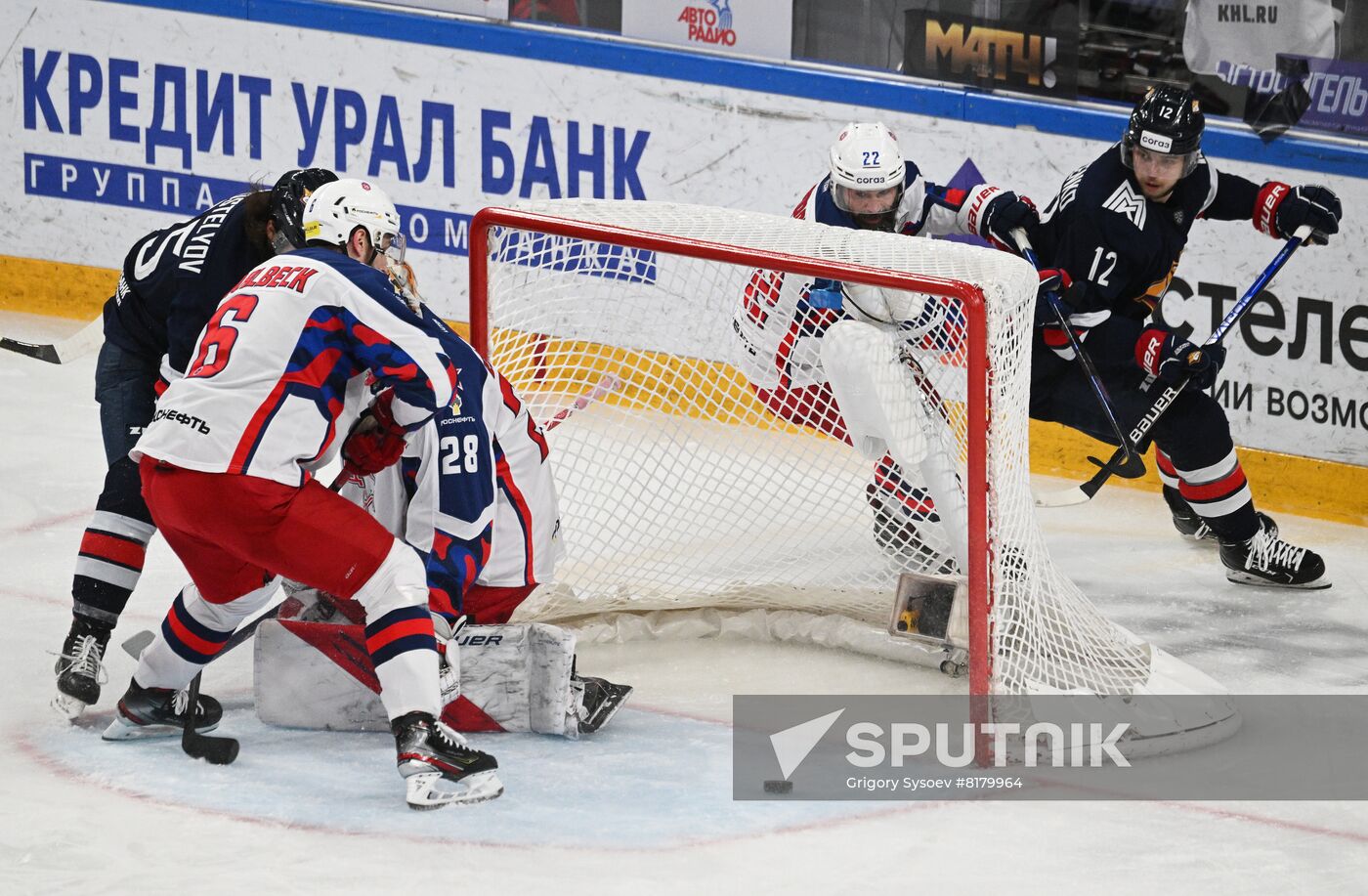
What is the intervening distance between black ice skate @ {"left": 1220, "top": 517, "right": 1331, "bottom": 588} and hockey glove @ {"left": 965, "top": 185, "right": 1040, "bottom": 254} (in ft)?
2.79

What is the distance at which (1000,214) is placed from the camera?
4.29 meters

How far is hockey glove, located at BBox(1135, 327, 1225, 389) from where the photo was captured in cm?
416

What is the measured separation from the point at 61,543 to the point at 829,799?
2.15m

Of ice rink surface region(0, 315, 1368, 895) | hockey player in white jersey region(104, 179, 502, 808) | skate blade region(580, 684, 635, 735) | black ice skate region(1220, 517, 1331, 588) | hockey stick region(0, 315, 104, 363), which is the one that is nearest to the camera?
ice rink surface region(0, 315, 1368, 895)

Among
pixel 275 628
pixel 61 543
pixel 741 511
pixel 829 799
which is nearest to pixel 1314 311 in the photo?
pixel 741 511

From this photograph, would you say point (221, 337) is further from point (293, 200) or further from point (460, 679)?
point (460, 679)

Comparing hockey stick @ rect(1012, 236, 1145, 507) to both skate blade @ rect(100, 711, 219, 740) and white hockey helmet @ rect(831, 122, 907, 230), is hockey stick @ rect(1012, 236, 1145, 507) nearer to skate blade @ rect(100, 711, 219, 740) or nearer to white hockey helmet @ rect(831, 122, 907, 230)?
white hockey helmet @ rect(831, 122, 907, 230)

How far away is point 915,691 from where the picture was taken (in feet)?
12.2

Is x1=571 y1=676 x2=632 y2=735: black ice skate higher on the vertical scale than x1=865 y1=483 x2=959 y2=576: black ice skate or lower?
lower

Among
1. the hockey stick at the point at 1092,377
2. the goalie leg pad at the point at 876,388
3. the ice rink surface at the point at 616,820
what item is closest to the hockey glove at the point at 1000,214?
the hockey stick at the point at 1092,377

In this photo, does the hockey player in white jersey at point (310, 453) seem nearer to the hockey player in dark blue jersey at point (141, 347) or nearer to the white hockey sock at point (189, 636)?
the white hockey sock at point (189, 636)

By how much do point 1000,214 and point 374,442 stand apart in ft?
5.41

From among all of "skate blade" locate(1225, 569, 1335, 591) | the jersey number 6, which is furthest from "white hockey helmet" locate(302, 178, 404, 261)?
"skate blade" locate(1225, 569, 1335, 591)

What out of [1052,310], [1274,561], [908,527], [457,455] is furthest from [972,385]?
[1274,561]
